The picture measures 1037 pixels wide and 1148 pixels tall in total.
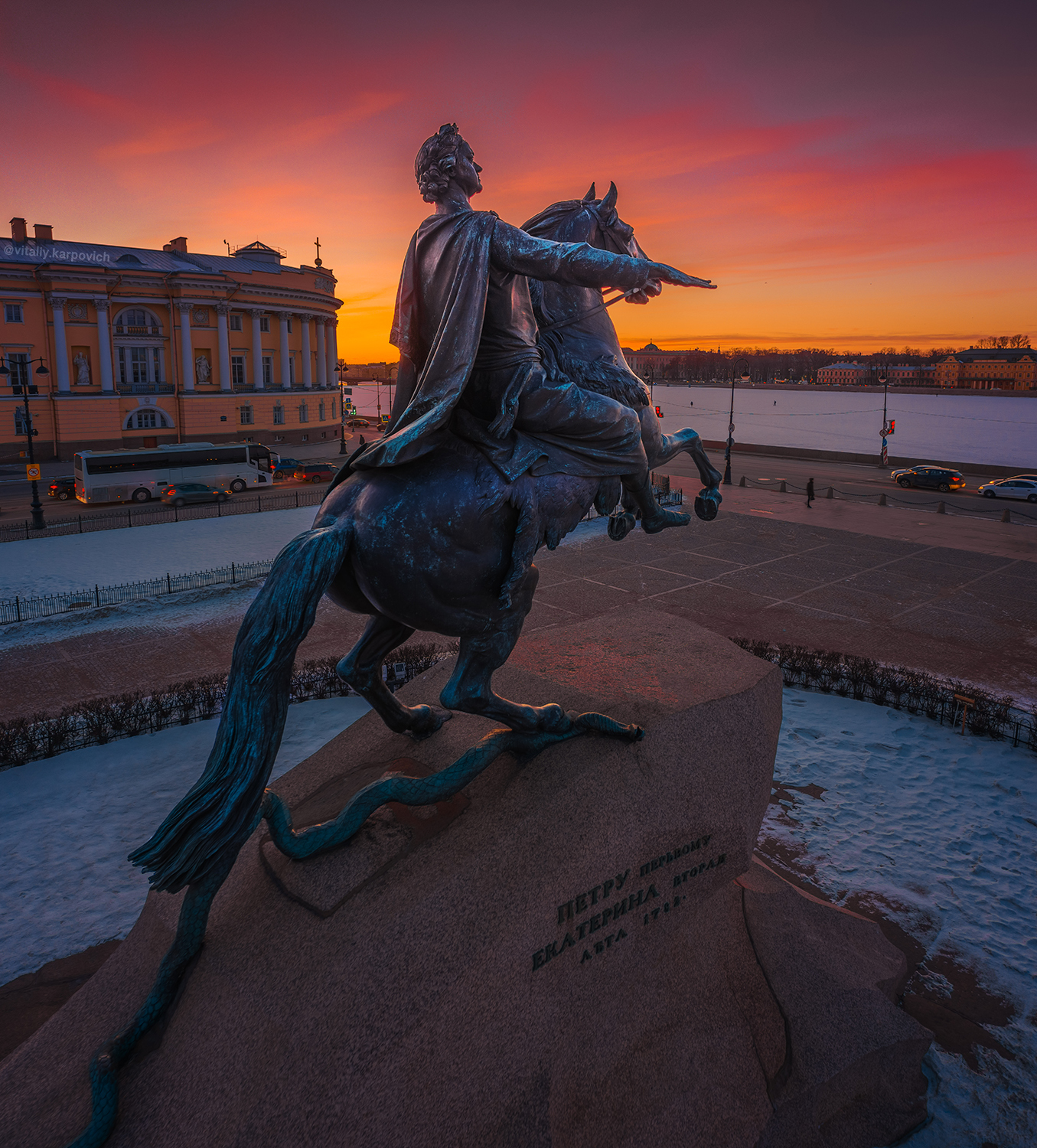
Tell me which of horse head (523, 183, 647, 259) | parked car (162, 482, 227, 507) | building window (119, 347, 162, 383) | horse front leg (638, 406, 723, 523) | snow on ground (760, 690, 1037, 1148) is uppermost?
building window (119, 347, 162, 383)

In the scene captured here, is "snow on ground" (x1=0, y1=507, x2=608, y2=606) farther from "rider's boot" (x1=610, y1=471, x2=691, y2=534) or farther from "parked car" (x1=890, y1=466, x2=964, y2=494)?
"parked car" (x1=890, y1=466, x2=964, y2=494)

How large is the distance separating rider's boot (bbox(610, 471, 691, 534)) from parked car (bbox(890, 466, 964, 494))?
122ft

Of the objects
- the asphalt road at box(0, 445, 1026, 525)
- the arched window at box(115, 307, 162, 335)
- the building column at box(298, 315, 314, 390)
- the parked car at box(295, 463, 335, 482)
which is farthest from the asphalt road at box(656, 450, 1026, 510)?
→ the arched window at box(115, 307, 162, 335)

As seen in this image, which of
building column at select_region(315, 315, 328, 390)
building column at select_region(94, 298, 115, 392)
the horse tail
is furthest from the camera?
building column at select_region(315, 315, 328, 390)

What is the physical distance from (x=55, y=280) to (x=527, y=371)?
51.4 metres

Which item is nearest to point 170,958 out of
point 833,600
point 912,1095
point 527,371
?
point 527,371

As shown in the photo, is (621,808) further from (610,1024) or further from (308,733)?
(308,733)

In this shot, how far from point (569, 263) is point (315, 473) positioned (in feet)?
123

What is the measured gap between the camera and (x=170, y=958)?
4.13 m

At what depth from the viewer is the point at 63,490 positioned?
3481 centimetres

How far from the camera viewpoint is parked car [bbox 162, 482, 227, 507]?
1293 inches

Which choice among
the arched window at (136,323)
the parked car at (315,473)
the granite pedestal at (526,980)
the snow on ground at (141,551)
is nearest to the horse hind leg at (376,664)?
the granite pedestal at (526,980)

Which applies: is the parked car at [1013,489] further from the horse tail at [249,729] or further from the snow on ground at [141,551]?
the horse tail at [249,729]

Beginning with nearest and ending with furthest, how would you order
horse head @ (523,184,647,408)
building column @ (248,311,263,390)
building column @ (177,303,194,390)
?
horse head @ (523,184,647,408), building column @ (177,303,194,390), building column @ (248,311,263,390)
